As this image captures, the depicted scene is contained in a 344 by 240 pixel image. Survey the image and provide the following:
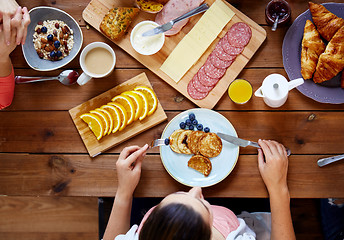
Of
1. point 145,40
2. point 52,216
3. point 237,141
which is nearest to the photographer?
point 237,141

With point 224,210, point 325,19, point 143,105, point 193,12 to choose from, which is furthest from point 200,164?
point 325,19

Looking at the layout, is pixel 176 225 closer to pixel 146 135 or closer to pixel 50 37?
pixel 146 135

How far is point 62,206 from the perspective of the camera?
6.32ft

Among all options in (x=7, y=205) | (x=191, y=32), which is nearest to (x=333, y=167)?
(x=191, y=32)

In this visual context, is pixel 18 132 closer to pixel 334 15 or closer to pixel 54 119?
pixel 54 119

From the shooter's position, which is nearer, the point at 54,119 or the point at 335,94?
the point at 335,94

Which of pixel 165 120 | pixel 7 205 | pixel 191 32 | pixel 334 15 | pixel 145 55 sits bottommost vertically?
pixel 7 205

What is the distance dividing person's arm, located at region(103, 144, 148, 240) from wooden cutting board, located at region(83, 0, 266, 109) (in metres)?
0.35

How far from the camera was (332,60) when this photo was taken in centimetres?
134

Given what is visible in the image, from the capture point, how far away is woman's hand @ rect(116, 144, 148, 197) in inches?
55.3

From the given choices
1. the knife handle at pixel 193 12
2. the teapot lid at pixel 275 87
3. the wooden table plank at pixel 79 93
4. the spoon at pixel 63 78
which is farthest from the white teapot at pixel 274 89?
the spoon at pixel 63 78

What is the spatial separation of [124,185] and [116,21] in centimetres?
75

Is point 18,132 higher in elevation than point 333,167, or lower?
lower

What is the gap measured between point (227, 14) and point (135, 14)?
434 millimetres
